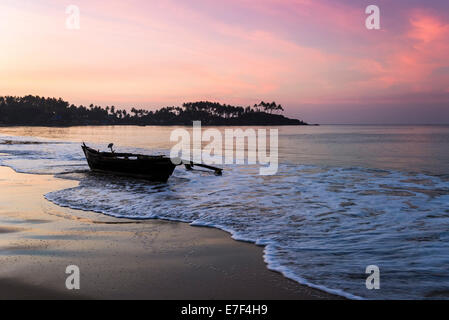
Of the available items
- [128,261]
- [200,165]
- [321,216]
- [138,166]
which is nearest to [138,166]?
[138,166]

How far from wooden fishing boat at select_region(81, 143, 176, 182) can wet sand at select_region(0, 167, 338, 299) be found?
28.4ft

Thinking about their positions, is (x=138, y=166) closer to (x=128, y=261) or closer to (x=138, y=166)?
(x=138, y=166)

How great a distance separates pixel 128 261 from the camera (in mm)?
6902

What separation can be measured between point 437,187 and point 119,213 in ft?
53.7

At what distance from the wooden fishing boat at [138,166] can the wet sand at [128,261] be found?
866cm

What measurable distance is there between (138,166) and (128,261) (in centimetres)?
1363

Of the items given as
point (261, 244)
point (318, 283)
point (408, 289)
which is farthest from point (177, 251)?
point (408, 289)

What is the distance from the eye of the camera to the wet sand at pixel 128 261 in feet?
Answer: 18.3

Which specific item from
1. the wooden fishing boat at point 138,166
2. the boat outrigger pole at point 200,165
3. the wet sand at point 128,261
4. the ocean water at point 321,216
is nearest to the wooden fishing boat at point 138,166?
the wooden fishing boat at point 138,166

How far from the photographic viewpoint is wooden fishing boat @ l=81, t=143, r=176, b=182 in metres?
19.5

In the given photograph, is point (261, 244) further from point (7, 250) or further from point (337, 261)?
point (7, 250)

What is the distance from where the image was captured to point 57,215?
10.8 metres

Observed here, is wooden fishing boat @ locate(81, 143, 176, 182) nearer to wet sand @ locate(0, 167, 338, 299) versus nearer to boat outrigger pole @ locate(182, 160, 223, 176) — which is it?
boat outrigger pole @ locate(182, 160, 223, 176)

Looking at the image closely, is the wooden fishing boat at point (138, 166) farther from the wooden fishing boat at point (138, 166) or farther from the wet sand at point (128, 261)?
the wet sand at point (128, 261)
